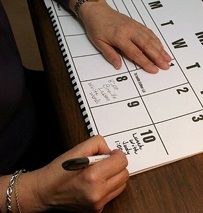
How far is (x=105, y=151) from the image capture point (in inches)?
20.6

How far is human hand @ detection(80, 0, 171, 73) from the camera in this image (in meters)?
0.66

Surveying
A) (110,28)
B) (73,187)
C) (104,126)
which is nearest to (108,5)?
(110,28)

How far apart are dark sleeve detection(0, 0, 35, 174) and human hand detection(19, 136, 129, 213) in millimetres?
176

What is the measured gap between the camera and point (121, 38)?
0.69 metres

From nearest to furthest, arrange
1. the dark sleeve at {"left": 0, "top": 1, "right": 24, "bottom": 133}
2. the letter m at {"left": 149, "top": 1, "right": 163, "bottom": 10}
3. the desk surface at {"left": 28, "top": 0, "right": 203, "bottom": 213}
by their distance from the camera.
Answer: the desk surface at {"left": 28, "top": 0, "right": 203, "bottom": 213}
the dark sleeve at {"left": 0, "top": 1, "right": 24, "bottom": 133}
the letter m at {"left": 149, "top": 1, "right": 163, "bottom": 10}

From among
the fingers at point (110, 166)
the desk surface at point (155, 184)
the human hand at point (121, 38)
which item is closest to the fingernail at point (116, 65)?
the human hand at point (121, 38)

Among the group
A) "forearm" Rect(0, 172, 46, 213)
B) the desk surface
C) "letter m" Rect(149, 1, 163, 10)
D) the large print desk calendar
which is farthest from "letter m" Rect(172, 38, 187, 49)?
"forearm" Rect(0, 172, 46, 213)

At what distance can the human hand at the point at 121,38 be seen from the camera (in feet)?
2.15

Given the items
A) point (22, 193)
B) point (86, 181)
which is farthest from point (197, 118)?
point (22, 193)

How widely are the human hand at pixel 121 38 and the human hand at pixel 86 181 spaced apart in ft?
0.68

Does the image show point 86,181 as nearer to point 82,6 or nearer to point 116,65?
point 116,65

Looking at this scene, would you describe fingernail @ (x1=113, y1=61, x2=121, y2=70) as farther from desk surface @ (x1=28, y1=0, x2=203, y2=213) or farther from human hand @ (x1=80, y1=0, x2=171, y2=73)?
desk surface @ (x1=28, y1=0, x2=203, y2=213)

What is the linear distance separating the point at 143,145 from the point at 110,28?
0.93 feet

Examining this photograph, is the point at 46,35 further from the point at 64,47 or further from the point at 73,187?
the point at 73,187
